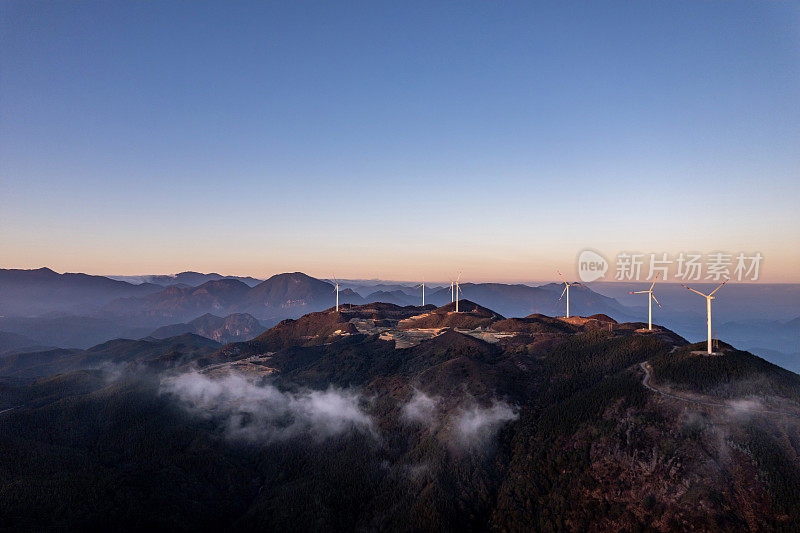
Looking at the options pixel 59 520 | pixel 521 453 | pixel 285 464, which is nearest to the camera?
pixel 59 520

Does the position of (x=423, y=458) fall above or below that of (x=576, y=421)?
below

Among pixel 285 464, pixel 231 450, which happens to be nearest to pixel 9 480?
pixel 231 450

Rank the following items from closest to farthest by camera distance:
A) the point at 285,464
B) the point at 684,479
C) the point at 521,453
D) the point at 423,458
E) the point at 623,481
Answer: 1. the point at 684,479
2. the point at 623,481
3. the point at 521,453
4. the point at 423,458
5. the point at 285,464

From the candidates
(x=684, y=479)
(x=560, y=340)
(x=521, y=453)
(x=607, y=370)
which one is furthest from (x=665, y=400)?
(x=560, y=340)

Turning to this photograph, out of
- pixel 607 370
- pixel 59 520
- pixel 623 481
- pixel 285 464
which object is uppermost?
pixel 607 370

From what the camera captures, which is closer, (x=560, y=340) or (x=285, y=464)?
(x=285, y=464)

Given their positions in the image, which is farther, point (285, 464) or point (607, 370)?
point (285, 464)

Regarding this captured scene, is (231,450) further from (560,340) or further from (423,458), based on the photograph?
(560,340)

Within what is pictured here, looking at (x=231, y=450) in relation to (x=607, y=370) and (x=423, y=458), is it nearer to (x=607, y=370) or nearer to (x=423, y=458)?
(x=423, y=458)

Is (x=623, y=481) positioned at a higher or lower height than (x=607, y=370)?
lower
